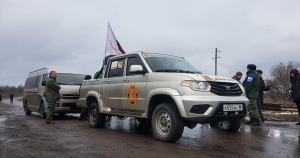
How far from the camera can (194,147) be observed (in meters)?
4.83

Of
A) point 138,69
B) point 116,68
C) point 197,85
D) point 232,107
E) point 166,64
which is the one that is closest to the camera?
point 197,85

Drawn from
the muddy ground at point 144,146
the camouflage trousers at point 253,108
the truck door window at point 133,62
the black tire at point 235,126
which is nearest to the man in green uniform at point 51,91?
the muddy ground at point 144,146

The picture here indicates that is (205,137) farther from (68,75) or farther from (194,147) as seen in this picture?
(68,75)

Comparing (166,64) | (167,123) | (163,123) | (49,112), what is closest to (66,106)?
(49,112)

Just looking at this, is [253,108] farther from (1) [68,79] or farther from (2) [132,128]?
(1) [68,79]

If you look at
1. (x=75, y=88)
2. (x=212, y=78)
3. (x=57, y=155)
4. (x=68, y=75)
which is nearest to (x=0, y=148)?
(x=57, y=155)

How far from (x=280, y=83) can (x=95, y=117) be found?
26.1 m

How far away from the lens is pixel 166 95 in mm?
5328

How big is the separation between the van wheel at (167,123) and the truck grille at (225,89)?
0.85 meters

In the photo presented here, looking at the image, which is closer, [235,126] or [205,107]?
[205,107]

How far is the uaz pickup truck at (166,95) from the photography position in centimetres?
484

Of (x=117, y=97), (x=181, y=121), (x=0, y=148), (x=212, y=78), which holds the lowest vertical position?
(x=0, y=148)

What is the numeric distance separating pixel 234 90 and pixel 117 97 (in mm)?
2854

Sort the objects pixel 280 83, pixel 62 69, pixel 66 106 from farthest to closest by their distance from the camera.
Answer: pixel 280 83 < pixel 62 69 < pixel 66 106
